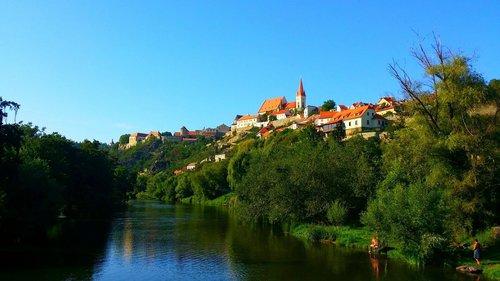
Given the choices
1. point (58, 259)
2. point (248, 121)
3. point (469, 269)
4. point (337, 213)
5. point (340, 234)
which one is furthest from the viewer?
point (248, 121)

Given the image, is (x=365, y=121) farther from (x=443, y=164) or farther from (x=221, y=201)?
(x=443, y=164)

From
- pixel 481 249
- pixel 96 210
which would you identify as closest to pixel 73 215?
pixel 96 210

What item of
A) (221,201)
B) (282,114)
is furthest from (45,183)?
(282,114)

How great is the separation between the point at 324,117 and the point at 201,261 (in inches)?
4025

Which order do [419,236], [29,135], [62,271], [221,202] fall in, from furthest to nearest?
[221,202]
[29,135]
[419,236]
[62,271]

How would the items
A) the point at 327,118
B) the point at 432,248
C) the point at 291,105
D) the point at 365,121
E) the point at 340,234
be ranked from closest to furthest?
the point at 432,248 → the point at 340,234 → the point at 365,121 → the point at 327,118 → the point at 291,105

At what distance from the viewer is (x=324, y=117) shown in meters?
132

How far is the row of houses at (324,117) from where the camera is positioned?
4272 inches

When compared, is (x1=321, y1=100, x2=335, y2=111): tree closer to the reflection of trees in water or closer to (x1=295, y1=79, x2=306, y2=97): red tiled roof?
(x1=295, y1=79, x2=306, y2=97): red tiled roof

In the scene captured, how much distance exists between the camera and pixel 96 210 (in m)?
80.0

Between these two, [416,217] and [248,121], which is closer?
[416,217]

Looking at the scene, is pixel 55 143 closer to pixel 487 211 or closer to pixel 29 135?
pixel 29 135

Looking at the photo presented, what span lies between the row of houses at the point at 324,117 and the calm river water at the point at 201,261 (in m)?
14.1

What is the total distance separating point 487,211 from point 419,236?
631 centimetres
